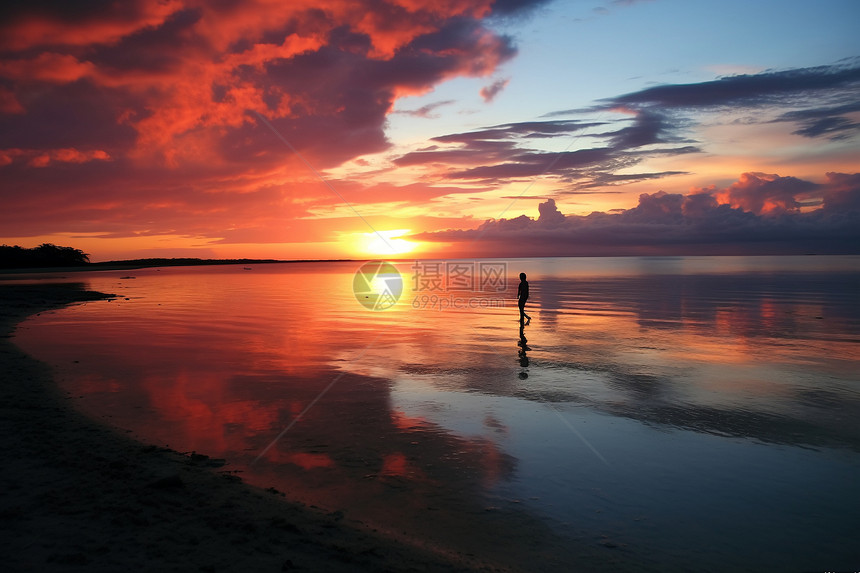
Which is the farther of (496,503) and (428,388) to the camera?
(428,388)

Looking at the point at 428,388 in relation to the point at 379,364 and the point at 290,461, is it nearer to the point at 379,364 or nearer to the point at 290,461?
the point at 379,364

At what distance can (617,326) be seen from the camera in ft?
77.0

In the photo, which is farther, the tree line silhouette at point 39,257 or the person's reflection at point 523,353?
the tree line silhouette at point 39,257

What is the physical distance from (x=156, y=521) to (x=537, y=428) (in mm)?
6670

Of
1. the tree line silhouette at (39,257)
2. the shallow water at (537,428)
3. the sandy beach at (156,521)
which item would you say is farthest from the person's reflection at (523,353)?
the tree line silhouette at (39,257)

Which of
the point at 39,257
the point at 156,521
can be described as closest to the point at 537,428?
the point at 156,521

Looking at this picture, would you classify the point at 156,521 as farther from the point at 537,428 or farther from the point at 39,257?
the point at 39,257

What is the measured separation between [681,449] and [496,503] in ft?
13.4

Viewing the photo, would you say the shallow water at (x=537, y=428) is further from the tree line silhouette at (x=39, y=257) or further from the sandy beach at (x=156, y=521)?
the tree line silhouette at (x=39, y=257)

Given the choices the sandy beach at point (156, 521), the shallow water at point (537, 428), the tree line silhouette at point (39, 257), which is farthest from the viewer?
the tree line silhouette at point (39, 257)

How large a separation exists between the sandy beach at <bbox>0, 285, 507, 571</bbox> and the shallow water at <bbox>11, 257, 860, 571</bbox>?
0.44 m

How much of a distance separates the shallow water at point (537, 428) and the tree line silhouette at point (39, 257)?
15267 cm

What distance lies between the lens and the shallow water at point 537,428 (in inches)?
230

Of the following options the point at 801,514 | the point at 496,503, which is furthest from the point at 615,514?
the point at 801,514
